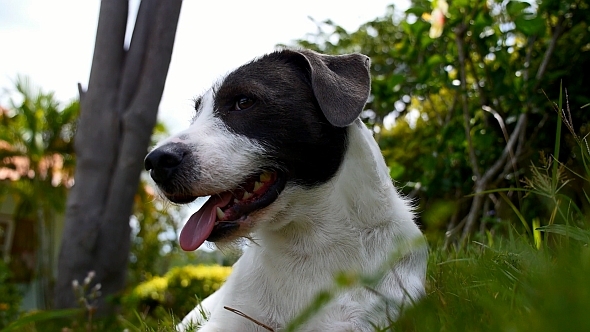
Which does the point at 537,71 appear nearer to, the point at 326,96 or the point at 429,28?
the point at 429,28

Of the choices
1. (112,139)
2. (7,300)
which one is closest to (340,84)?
(112,139)

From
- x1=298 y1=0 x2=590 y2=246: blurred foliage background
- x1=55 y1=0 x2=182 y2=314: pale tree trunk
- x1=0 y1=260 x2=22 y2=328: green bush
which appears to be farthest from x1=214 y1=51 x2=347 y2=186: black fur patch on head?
x1=0 y1=260 x2=22 y2=328: green bush

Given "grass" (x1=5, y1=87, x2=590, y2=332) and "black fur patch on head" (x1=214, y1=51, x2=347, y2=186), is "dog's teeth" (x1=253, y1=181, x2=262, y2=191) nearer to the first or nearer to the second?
"black fur patch on head" (x1=214, y1=51, x2=347, y2=186)

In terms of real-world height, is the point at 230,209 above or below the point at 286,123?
below

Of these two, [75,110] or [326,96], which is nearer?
[326,96]

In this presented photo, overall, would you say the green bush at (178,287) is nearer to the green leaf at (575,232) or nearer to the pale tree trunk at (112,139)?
the pale tree trunk at (112,139)

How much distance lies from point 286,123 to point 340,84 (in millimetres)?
329

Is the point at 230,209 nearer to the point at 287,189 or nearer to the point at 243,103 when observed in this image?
the point at 287,189

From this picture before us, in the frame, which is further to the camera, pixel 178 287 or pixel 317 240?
pixel 178 287

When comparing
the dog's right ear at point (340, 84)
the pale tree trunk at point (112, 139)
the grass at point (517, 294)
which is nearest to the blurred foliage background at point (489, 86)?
the dog's right ear at point (340, 84)

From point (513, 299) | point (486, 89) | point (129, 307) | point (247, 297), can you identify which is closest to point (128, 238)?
point (129, 307)

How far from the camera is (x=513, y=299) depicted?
1.64 meters

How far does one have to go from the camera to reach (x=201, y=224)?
8.65ft

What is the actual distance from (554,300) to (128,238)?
736 centimetres
